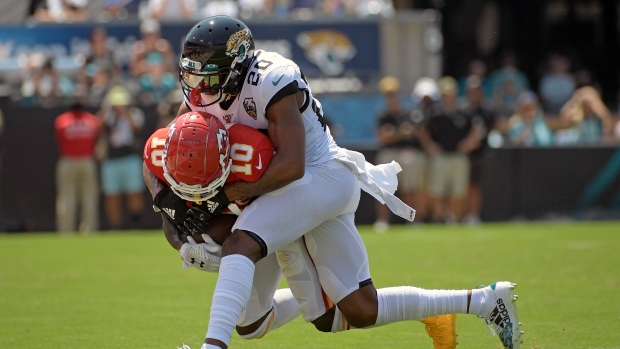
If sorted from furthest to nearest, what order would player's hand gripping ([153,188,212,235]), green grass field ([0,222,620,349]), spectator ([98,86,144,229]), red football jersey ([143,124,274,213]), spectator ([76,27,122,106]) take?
spectator ([76,27,122,106]), spectator ([98,86,144,229]), green grass field ([0,222,620,349]), player's hand gripping ([153,188,212,235]), red football jersey ([143,124,274,213])

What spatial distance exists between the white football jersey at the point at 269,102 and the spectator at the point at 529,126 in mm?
10327

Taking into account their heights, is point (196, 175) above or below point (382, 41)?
above

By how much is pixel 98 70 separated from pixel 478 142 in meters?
5.67

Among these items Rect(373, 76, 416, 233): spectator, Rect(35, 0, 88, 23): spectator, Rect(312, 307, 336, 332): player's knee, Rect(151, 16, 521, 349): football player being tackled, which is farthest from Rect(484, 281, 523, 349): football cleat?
Rect(35, 0, 88, 23): spectator

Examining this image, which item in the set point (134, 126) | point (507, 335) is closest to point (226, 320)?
point (507, 335)

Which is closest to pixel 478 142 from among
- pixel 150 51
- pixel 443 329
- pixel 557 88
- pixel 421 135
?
pixel 421 135

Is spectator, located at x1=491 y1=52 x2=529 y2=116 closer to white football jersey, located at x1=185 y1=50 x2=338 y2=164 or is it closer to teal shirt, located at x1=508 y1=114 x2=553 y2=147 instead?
teal shirt, located at x1=508 y1=114 x2=553 y2=147

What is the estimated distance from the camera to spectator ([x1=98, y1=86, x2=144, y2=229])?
535 inches

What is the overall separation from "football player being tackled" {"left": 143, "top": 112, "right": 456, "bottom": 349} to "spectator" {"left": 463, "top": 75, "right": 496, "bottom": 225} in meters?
9.27

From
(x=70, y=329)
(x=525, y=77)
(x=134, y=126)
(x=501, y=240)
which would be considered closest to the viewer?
(x=70, y=329)

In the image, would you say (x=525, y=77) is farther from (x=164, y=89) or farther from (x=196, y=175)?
(x=196, y=175)

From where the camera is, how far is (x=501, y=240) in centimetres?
1148

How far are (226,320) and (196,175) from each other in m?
0.65

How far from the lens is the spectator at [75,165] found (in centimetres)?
1325
